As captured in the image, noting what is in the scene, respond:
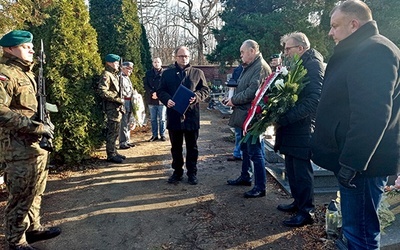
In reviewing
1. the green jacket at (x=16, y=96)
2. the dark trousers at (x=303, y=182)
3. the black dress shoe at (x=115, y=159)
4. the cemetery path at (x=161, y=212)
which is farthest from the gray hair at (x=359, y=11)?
the black dress shoe at (x=115, y=159)

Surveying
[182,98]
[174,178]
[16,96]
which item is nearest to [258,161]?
[182,98]

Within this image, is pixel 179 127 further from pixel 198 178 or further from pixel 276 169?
pixel 276 169

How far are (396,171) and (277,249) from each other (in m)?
1.44

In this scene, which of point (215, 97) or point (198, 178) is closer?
point (198, 178)

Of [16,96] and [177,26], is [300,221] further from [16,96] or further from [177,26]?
[177,26]

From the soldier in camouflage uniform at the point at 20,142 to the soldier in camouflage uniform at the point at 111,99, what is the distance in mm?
2600

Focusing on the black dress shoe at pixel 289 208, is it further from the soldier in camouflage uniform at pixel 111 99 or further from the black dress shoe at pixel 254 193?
the soldier in camouflage uniform at pixel 111 99

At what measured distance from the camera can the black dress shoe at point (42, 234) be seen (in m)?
3.24

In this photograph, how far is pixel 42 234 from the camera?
328 centimetres

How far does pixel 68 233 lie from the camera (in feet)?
11.2

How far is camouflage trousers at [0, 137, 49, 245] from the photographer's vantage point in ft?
9.34

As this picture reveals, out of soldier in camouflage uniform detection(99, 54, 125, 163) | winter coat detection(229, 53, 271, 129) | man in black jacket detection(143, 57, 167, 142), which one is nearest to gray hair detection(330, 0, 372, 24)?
winter coat detection(229, 53, 271, 129)

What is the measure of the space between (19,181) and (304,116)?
293cm

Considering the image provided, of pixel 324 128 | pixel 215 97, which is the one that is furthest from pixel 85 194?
pixel 215 97
